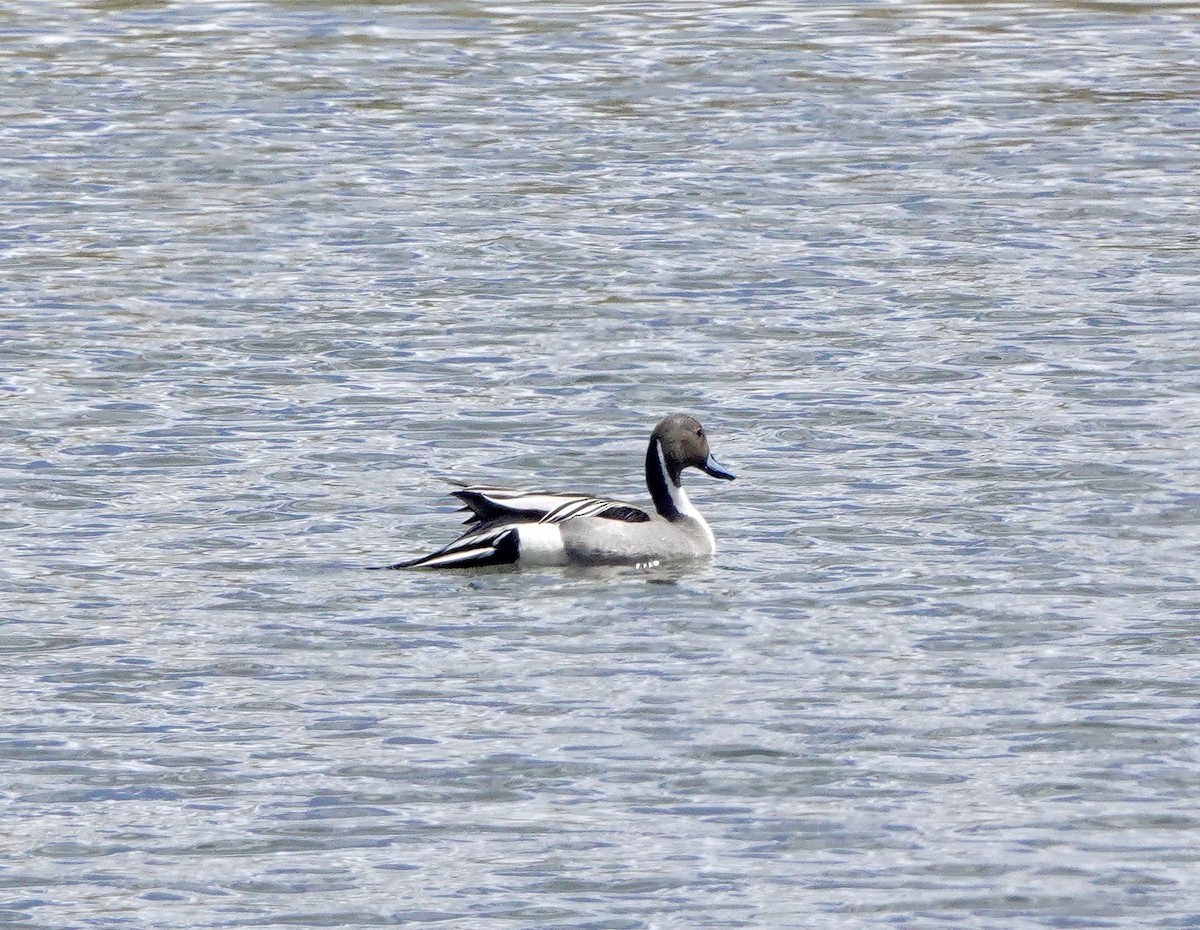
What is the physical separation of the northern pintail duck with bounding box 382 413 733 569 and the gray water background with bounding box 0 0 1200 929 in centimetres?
15

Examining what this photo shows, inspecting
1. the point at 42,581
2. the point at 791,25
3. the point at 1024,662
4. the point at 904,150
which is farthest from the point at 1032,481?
the point at 791,25

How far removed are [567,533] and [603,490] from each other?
155 centimetres

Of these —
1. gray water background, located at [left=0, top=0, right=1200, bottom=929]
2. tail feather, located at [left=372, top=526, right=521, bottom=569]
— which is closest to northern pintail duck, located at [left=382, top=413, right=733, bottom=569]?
tail feather, located at [left=372, top=526, right=521, bottom=569]

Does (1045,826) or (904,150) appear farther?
(904,150)

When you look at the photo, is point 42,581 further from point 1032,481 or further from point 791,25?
point 791,25

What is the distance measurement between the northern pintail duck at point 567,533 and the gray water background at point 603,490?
0.15m

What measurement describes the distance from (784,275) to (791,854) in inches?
441

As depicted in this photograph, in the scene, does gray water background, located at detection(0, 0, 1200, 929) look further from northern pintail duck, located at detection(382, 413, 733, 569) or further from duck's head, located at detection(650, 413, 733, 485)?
duck's head, located at detection(650, 413, 733, 485)

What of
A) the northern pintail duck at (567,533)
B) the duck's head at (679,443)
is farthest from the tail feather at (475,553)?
the duck's head at (679,443)

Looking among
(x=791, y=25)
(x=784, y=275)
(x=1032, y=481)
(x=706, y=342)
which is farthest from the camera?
(x=791, y=25)

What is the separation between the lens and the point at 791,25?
32844 mm

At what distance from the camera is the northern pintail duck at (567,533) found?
13.1m

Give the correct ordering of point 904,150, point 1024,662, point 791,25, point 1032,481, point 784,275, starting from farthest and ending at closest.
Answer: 1. point 791,25
2. point 904,150
3. point 784,275
4. point 1032,481
5. point 1024,662

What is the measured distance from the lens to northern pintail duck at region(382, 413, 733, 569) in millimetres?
13055
